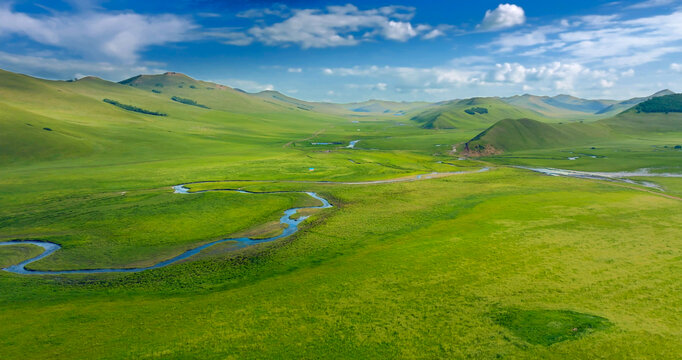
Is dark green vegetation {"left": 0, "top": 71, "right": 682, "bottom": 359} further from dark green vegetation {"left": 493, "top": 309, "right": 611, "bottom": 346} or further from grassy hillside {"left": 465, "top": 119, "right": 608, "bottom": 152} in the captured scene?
grassy hillside {"left": 465, "top": 119, "right": 608, "bottom": 152}

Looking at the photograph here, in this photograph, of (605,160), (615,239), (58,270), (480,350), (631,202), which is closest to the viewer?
(480,350)

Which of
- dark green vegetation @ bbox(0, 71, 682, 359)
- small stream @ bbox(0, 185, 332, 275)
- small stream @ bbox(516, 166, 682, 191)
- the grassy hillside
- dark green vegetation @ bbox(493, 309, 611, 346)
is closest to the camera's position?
dark green vegetation @ bbox(493, 309, 611, 346)

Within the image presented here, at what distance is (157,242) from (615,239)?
65.9 meters

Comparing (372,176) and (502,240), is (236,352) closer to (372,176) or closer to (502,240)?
(502,240)

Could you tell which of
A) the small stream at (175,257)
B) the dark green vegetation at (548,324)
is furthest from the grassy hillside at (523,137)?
the dark green vegetation at (548,324)

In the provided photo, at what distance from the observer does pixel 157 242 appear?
51.7m

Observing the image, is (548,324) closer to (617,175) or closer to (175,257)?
(175,257)

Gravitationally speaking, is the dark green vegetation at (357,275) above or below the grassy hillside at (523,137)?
below

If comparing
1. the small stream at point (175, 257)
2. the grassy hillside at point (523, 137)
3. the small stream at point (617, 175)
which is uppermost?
the grassy hillside at point (523, 137)

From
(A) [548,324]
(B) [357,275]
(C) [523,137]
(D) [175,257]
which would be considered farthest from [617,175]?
(D) [175,257]

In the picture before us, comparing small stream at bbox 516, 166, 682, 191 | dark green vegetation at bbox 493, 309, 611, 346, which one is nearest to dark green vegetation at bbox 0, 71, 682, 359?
dark green vegetation at bbox 493, 309, 611, 346

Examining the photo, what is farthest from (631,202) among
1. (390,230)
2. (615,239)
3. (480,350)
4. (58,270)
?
(58,270)

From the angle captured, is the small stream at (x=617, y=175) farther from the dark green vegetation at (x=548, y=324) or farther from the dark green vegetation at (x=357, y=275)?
the dark green vegetation at (x=548, y=324)

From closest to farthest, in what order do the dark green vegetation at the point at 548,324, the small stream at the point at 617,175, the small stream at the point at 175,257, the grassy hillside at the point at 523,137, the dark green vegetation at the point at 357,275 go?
the dark green vegetation at the point at 548,324 < the dark green vegetation at the point at 357,275 < the small stream at the point at 175,257 < the small stream at the point at 617,175 < the grassy hillside at the point at 523,137
